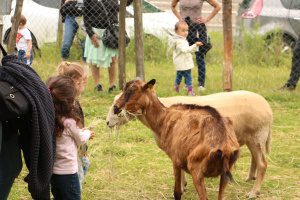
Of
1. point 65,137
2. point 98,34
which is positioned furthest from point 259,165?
point 98,34

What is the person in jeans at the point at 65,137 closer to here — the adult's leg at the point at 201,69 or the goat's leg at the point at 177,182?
the goat's leg at the point at 177,182

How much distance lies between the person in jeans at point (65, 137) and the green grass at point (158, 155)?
4.46 ft

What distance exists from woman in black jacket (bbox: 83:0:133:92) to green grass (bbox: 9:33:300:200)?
0.39 m

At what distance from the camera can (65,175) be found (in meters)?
4.20

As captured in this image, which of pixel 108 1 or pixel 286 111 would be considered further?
pixel 108 1

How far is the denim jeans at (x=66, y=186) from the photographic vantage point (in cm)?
421

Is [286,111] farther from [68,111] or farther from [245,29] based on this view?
[68,111]

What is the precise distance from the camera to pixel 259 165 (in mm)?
5891

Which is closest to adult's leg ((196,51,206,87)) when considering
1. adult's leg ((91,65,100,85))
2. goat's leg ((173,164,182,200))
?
adult's leg ((91,65,100,85))

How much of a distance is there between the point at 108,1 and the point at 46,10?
13.7 feet

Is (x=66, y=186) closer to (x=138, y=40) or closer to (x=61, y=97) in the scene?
(x=61, y=97)

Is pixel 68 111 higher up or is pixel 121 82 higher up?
pixel 68 111

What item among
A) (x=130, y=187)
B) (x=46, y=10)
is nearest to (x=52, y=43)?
(x=46, y=10)

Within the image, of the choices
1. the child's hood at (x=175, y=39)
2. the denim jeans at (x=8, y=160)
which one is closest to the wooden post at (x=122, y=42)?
the child's hood at (x=175, y=39)
